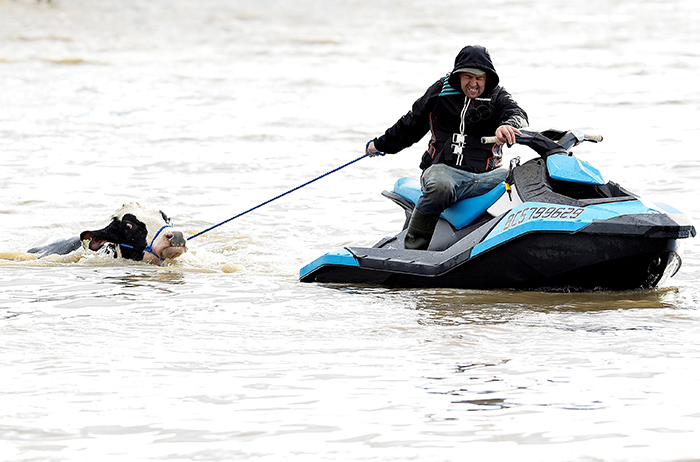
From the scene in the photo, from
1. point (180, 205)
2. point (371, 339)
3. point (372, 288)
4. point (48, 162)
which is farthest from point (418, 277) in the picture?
point (48, 162)

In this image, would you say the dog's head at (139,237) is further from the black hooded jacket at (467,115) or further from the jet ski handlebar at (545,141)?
the jet ski handlebar at (545,141)

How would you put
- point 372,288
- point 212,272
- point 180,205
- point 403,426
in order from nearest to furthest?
point 403,426
point 372,288
point 212,272
point 180,205

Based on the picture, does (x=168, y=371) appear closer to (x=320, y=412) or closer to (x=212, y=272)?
(x=320, y=412)

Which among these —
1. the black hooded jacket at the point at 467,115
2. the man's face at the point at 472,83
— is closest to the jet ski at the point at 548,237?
the black hooded jacket at the point at 467,115

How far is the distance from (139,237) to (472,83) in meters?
3.26

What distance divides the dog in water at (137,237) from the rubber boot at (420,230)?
7.24 feet

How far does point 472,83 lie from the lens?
23.8 feet

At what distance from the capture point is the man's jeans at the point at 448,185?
7141 millimetres

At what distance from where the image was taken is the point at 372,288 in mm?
7598

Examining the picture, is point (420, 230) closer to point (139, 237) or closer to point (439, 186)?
point (439, 186)

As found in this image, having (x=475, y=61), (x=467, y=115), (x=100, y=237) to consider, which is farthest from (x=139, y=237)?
(x=475, y=61)

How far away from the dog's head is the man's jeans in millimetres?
2448

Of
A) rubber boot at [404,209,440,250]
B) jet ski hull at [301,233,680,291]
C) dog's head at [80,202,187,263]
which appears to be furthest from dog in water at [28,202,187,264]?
rubber boot at [404,209,440,250]

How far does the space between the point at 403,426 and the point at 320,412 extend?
0.41 m
